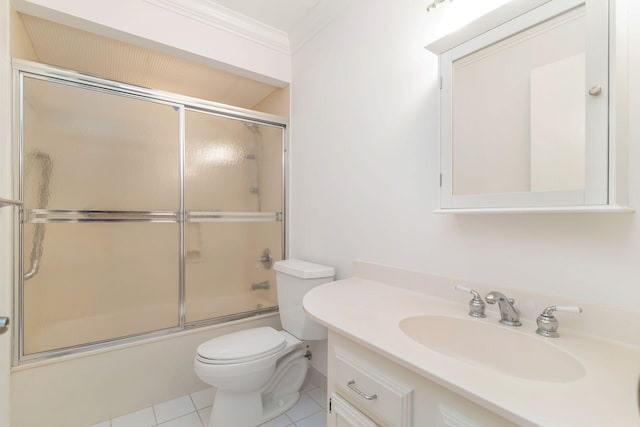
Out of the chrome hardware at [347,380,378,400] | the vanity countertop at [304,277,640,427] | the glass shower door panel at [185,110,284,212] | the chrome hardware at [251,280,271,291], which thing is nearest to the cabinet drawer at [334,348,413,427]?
the chrome hardware at [347,380,378,400]

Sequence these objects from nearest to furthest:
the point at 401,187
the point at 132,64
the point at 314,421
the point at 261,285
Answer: the point at 401,187 < the point at 314,421 < the point at 132,64 < the point at 261,285

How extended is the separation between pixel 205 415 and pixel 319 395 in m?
0.68

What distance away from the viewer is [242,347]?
1479 millimetres

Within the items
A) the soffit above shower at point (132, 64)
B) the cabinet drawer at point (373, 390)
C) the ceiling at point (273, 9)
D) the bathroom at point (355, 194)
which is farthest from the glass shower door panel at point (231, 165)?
the cabinet drawer at point (373, 390)

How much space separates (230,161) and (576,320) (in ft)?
6.55

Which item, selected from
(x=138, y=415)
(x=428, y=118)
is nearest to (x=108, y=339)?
(x=138, y=415)

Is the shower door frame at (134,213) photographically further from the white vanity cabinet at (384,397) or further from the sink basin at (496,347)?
the sink basin at (496,347)

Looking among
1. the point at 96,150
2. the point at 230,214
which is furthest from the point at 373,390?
the point at 96,150

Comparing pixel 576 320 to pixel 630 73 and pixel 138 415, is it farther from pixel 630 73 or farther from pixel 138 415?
pixel 138 415

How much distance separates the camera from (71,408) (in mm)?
1490

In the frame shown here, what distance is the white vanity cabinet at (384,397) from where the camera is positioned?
62 cm

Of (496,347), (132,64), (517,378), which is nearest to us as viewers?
(517,378)

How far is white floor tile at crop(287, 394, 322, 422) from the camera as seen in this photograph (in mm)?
1604

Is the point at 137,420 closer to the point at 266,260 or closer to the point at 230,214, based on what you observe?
the point at 266,260
